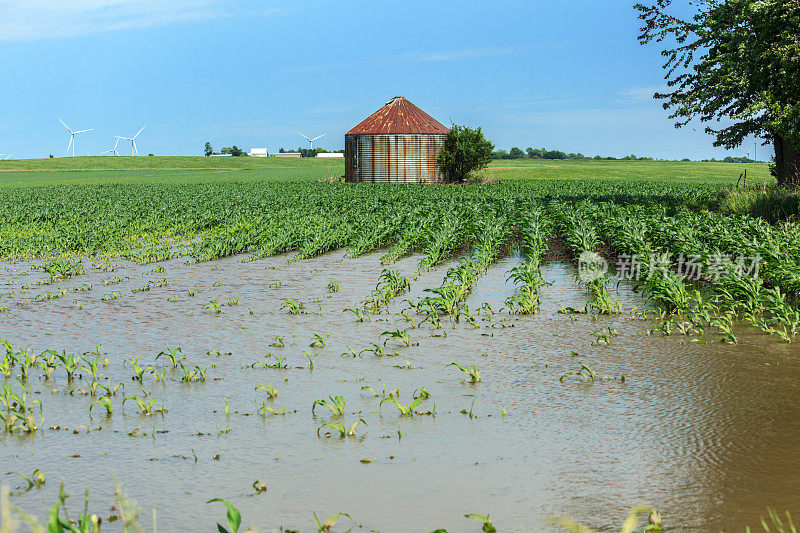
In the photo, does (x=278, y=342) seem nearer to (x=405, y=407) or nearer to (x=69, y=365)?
(x=69, y=365)

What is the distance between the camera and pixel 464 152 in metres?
58.7

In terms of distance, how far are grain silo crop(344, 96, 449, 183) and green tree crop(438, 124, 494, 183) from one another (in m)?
1.09

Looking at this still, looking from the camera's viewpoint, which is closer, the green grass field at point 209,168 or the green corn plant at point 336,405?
the green corn plant at point 336,405

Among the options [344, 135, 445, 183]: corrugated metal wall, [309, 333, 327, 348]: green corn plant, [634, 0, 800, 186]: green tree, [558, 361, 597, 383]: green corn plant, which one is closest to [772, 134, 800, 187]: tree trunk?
[634, 0, 800, 186]: green tree

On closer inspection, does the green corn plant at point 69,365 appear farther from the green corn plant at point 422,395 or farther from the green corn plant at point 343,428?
the green corn plant at point 422,395

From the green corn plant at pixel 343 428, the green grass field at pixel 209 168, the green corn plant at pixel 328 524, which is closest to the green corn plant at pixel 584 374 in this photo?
the green corn plant at pixel 343 428

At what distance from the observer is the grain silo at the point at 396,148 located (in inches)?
2345

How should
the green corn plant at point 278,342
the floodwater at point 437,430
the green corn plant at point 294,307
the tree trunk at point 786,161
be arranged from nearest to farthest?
the floodwater at point 437,430 < the green corn plant at point 278,342 < the green corn plant at point 294,307 < the tree trunk at point 786,161

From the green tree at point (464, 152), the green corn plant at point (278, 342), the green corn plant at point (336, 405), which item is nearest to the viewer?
the green corn plant at point (336, 405)

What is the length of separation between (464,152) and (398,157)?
5.43 m

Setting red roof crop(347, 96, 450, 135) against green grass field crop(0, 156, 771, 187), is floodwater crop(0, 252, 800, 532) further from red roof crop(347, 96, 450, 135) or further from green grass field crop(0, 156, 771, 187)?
green grass field crop(0, 156, 771, 187)

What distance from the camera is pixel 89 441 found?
6527mm

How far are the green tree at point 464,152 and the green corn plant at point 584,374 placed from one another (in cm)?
5070

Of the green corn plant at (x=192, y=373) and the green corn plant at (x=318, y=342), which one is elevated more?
the green corn plant at (x=318, y=342)
